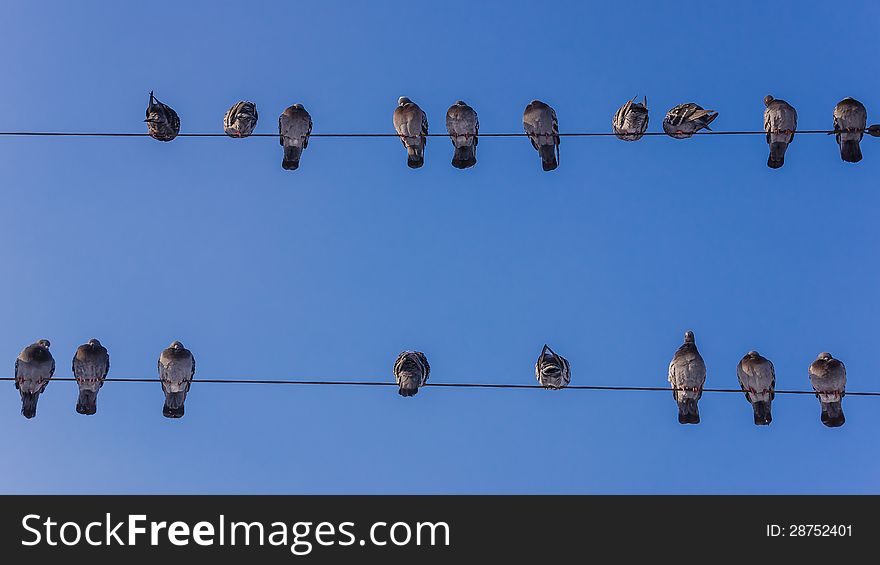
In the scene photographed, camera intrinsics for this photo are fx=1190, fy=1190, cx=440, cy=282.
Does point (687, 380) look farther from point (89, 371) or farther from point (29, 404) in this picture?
point (29, 404)

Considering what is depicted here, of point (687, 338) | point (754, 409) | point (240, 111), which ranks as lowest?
point (754, 409)

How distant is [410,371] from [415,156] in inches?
130

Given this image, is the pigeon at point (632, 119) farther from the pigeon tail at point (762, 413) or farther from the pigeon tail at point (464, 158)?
the pigeon tail at point (762, 413)

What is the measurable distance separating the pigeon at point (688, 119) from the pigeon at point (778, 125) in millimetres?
1011

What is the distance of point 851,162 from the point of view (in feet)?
54.8

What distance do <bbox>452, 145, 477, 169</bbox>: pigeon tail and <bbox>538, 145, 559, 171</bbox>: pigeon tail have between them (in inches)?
44.2

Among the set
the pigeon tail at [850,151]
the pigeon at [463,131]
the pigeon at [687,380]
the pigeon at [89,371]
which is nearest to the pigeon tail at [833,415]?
the pigeon at [687,380]

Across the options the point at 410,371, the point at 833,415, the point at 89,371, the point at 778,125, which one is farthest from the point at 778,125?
the point at 89,371

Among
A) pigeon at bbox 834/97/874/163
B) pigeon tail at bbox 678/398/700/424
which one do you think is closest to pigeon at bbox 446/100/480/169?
pigeon tail at bbox 678/398/700/424

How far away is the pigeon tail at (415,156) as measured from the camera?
18.0 metres

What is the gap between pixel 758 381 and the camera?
1722cm

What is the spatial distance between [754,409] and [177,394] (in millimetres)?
8515
